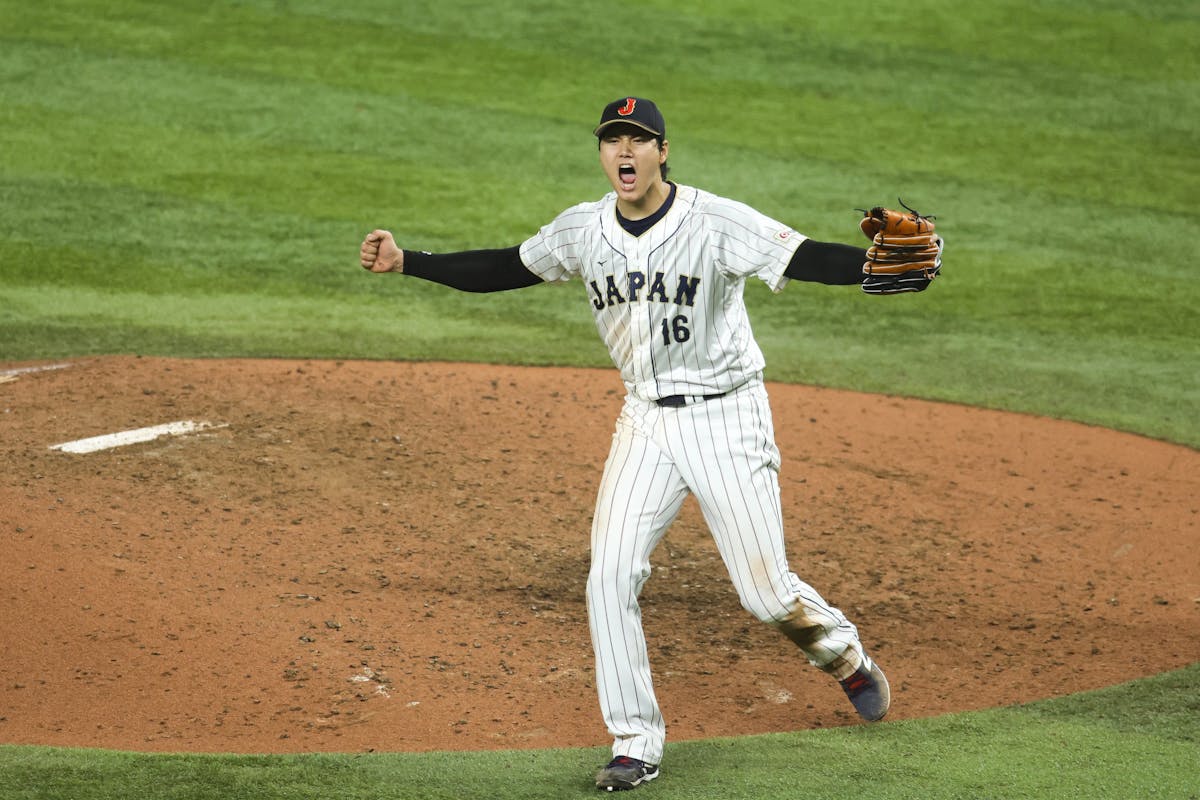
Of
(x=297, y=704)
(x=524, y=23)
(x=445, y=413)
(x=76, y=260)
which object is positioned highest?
(x=524, y=23)

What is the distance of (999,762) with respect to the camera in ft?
14.6

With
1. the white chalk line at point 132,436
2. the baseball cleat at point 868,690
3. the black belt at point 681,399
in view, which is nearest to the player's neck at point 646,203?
the black belt at point 681,399

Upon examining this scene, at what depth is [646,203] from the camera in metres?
4.53

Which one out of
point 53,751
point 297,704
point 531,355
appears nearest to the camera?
point 53,751

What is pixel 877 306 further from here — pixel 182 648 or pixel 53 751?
pixel 53 751

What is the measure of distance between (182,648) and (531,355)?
4144mm

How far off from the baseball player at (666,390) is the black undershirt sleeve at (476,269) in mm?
198

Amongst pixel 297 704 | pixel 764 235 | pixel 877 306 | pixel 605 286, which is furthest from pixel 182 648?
pixel 877 306

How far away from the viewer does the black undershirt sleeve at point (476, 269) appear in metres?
4.80

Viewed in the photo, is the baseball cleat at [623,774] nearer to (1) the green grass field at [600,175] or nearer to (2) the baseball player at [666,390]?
(2) the baseball player at [666,390]

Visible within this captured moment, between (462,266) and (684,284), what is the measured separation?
0.75 meters

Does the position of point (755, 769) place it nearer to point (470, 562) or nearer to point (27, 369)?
point (470, 562)

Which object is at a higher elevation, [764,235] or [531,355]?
[764,235]

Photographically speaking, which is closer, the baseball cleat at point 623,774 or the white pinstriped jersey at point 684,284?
the baseball cleat at point 623,774
